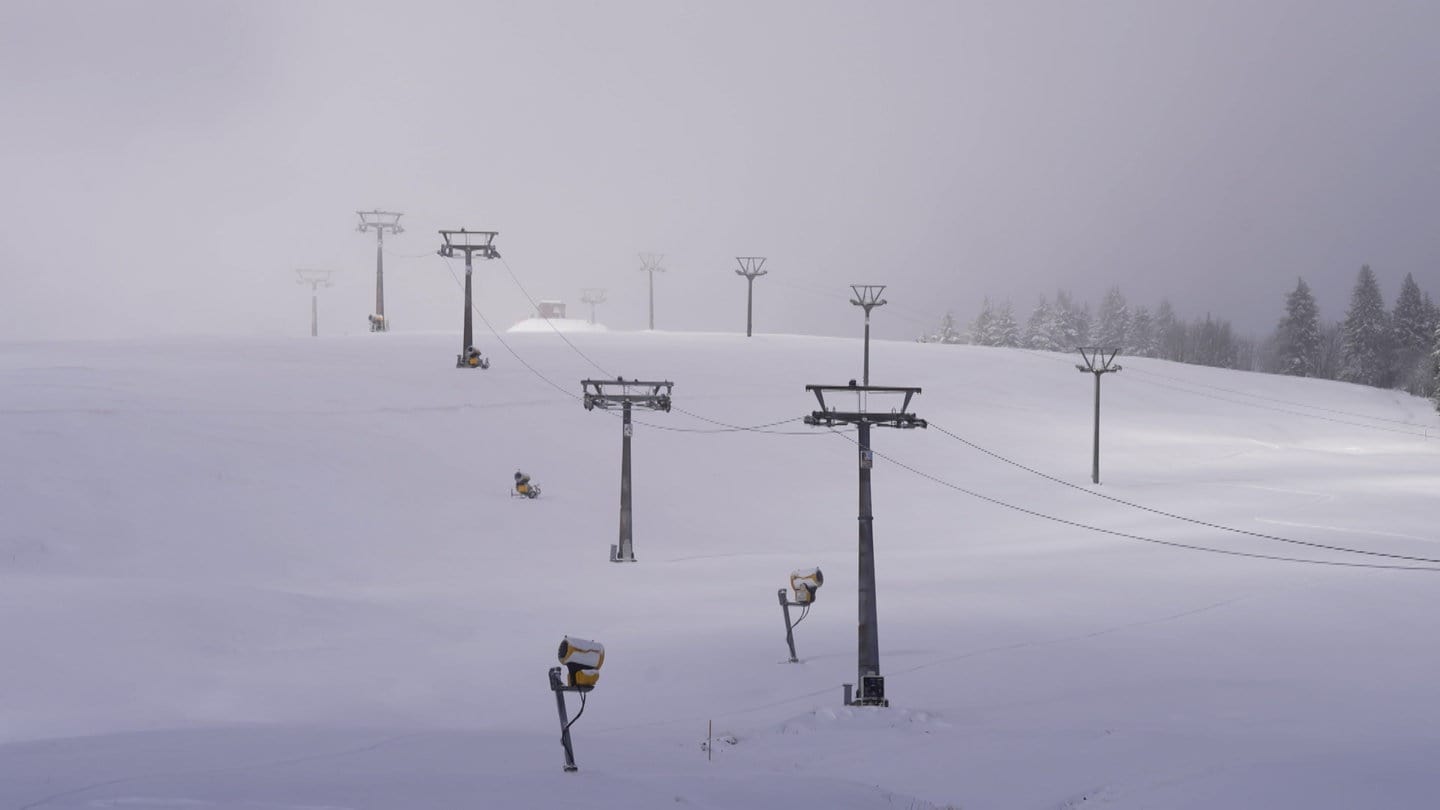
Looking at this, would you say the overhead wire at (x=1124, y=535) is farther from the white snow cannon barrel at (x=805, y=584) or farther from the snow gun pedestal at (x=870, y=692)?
the snow gun pedestal at (x=870, y=692)

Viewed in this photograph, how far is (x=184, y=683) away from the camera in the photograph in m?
19.3

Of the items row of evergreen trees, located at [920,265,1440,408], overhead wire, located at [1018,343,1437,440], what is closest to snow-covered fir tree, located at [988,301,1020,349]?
row of evergreen trees, located at [920,265,1440,408]

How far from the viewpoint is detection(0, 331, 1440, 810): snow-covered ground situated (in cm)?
1418

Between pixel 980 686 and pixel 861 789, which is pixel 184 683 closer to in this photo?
pixel 861 789

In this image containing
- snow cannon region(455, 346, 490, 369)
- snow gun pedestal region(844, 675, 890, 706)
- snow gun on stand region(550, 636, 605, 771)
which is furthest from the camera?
snow cannon region(455, 346, 490, 369)

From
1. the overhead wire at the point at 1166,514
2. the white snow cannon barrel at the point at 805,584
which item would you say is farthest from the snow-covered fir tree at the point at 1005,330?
the white snow cannon barrel at the point at 805,584

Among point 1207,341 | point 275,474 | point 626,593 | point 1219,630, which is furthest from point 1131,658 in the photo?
point 1207,341

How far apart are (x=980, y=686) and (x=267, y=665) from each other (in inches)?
513

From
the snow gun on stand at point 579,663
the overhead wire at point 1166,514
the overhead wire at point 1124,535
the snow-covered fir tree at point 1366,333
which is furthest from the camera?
the snow-covered fir tree at point 1366,333

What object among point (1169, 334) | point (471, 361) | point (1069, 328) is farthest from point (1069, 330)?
point (471, 361)

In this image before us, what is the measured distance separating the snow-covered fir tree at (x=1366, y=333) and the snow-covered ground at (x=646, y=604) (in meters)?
64.9

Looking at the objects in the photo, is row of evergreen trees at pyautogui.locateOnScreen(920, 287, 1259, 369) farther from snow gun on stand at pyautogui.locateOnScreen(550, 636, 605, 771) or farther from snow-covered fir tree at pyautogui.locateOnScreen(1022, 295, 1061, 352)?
snow gun on stand at pyautogui.locateOnScreen(550, 636, 605, 771)

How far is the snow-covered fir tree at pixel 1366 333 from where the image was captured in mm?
119562

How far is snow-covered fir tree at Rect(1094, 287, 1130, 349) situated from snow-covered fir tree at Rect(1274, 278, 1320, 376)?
94.2ft
